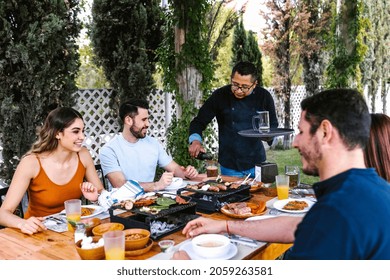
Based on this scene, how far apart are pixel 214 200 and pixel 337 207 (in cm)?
131

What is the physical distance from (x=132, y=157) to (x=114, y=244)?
1.80 meters

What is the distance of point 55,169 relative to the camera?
2699 millimetres

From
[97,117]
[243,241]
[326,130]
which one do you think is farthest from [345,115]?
[97,117]

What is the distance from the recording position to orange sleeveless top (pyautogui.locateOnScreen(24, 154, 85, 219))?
2623 millimetres

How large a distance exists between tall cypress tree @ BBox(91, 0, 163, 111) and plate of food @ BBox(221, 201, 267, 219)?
4.01m

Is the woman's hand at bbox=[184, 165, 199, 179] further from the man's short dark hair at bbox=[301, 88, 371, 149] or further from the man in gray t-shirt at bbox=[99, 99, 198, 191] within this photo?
the man's short dark hair at bbox=[301, 88, 371, 149]

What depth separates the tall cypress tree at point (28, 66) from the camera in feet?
13.8

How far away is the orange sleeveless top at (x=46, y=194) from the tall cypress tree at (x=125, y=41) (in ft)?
11.3

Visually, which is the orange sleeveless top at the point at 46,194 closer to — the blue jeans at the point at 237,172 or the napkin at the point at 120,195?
the napkin at the point at 120,195

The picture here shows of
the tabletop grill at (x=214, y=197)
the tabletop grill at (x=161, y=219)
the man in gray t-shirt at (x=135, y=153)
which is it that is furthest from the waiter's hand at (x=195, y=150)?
the tabletop grill at (x=161, y=219)

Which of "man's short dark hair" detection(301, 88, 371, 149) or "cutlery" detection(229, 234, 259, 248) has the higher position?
"man's short dark hair" detection(301, 88, 371, 149)

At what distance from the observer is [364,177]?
1.19 metres

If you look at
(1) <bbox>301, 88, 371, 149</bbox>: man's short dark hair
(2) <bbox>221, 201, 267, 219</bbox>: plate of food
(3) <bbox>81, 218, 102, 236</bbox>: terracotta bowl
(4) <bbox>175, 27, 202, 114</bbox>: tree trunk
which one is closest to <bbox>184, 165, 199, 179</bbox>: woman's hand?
(2) <bbox>221, 201, 267, 219</bbox>: plate of food
